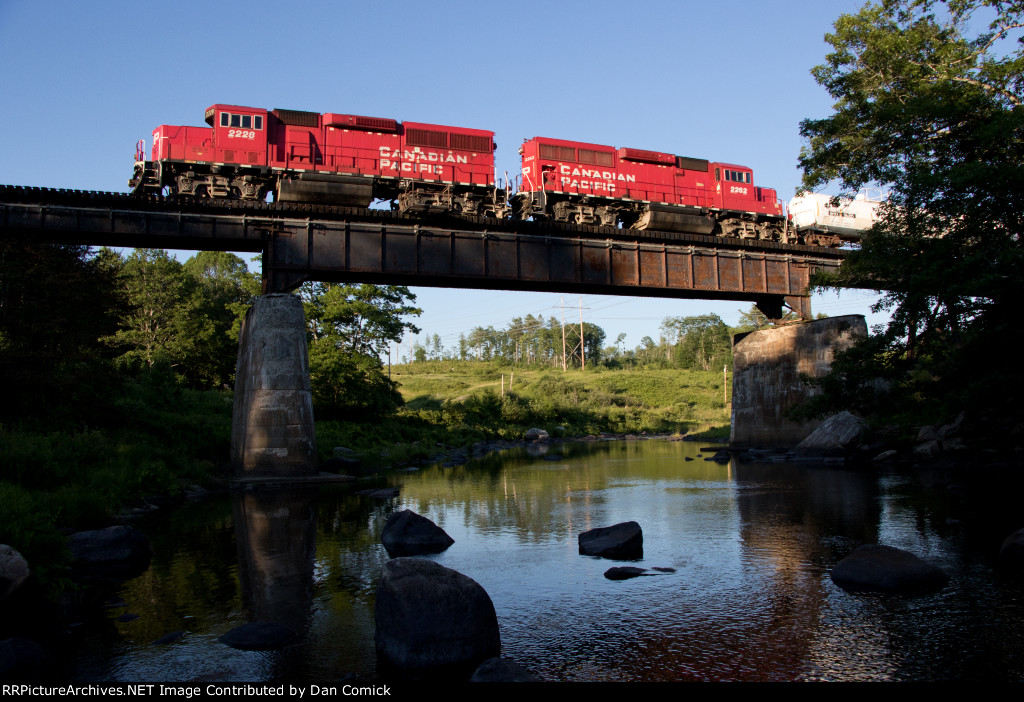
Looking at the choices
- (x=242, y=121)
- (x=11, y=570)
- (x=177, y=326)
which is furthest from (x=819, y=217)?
(x=177, y=326)

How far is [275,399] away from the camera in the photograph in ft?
81.2

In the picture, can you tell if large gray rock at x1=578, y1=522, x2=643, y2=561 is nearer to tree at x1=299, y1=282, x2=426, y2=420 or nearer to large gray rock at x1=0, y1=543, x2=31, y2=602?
large gray rock at x1=0, y1=543, x2=31, y2=602

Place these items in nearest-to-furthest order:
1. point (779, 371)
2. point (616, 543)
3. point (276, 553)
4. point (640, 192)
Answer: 1. point (616, 543)
2. point (276, 553)
3. point (640, 192)
4. point (779, 371)

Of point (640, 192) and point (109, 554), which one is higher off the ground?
point (640, 192)

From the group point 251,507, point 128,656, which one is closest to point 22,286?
point 251,507

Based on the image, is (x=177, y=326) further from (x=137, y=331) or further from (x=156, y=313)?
(x=156, y=313)

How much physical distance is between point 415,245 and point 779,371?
20.9 meters

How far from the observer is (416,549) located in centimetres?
1335

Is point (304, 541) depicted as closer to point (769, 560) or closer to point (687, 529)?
point (687, 529)

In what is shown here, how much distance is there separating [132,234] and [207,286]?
49.7m

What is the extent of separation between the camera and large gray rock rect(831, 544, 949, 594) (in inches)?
378

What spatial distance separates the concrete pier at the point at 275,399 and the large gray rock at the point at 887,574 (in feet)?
63.2

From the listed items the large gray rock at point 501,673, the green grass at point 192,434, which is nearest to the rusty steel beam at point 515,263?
the green grass at point 192,434

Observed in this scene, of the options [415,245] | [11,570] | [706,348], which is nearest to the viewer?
[11,570]
